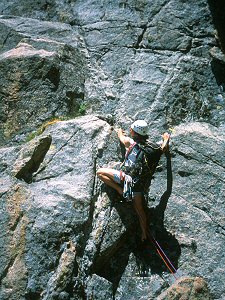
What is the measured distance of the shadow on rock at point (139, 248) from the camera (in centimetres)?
927

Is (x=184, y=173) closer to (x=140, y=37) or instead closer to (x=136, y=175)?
(x=136, y=175)

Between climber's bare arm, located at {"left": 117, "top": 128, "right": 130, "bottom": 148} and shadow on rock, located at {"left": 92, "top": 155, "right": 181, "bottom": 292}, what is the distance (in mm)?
1296

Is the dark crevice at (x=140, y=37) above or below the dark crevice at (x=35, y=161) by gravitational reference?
above

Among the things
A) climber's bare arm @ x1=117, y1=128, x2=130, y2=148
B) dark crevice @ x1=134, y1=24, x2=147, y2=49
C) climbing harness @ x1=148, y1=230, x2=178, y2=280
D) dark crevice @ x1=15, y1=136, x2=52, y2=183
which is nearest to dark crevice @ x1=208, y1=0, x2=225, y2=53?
dark crevice @ x1=134, y1=24, x2=147, y2=49

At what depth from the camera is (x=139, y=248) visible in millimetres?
9531

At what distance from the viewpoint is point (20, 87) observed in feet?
38.1

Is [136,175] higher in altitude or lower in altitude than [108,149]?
lower

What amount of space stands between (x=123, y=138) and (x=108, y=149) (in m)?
0.51

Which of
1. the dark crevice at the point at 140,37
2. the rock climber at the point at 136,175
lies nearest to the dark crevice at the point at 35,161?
the rock climber at the point at 136,175

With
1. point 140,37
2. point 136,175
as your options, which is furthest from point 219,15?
point 136,175

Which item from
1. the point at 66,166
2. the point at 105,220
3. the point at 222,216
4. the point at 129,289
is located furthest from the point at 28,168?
the point at 222,216

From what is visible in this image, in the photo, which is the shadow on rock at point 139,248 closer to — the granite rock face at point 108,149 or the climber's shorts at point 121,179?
the granite rock face at point 108,149

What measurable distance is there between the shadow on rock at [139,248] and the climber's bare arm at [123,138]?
4.25ft

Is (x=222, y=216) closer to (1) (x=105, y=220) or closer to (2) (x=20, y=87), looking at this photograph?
(1) (x=105, y=220)
